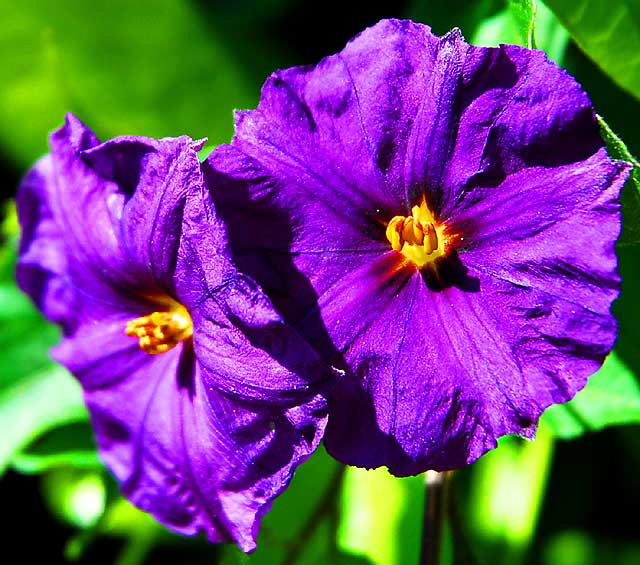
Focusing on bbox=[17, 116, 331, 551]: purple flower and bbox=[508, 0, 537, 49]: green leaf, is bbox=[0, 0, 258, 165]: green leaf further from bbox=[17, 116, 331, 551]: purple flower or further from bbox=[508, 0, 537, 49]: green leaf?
bbox=[508, 0, 537, 49]: green leaf

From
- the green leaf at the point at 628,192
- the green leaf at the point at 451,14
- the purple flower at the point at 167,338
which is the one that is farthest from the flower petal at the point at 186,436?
the green leaf at the point at 451,14

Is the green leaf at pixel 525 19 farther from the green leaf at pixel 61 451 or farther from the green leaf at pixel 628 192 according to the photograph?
the green leaf at pixel 61 451

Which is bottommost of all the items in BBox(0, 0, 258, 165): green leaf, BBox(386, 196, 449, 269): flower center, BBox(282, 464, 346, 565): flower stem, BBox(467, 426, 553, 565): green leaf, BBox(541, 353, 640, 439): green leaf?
BBox(467, 426, 553, 565): green leaf


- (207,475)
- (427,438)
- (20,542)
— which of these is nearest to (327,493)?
(207,475)

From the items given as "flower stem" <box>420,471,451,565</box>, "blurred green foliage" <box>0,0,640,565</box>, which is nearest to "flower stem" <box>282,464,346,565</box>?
"blurred green foliage" <box>0,0,640,565</box>

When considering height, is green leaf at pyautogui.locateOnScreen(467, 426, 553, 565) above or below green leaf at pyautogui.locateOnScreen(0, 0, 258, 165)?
below

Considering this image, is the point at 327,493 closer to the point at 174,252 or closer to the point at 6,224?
the point at 174,252

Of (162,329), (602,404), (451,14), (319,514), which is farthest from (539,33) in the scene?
(319,514)

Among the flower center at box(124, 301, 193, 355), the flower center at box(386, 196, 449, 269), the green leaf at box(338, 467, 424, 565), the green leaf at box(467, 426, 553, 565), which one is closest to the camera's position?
the flower center at box(386, 196, 449, 269)
